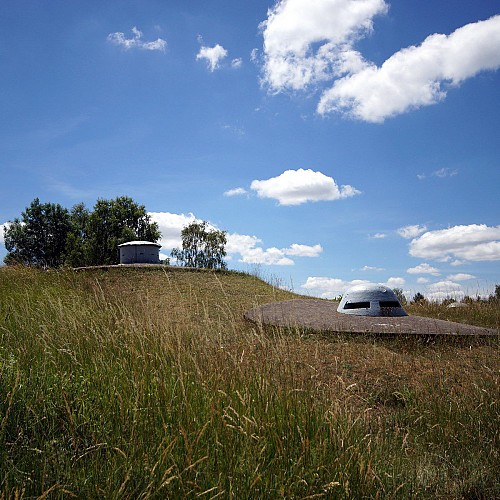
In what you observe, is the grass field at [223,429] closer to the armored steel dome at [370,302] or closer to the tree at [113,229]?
the armored steel dome at [370,302]

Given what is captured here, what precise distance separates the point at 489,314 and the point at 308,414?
1042 centimetres

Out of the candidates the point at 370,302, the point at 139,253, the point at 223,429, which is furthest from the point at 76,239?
the point at 223,429

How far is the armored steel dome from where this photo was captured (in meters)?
9.41

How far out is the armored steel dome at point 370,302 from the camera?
941 centimetres

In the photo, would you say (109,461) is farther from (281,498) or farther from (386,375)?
(386,375)

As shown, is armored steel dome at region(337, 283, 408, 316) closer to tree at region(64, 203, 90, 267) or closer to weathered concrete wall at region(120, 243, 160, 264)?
weathered concrete wall at region(120, 243, 160, 264)

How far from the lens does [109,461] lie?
2.70 meters

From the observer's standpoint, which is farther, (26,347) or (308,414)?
(26,347)

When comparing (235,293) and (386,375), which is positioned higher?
(235,293)

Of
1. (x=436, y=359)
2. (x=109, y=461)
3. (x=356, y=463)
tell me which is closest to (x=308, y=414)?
(x=356, y=463)

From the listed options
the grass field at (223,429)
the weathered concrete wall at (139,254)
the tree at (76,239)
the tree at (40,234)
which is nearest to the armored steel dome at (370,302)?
the grass field at (223,429)

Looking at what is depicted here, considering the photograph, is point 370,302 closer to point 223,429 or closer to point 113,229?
point 223,429

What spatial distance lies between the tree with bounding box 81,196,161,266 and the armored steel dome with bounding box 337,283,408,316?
73.4 ft

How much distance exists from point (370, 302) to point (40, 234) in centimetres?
3053
